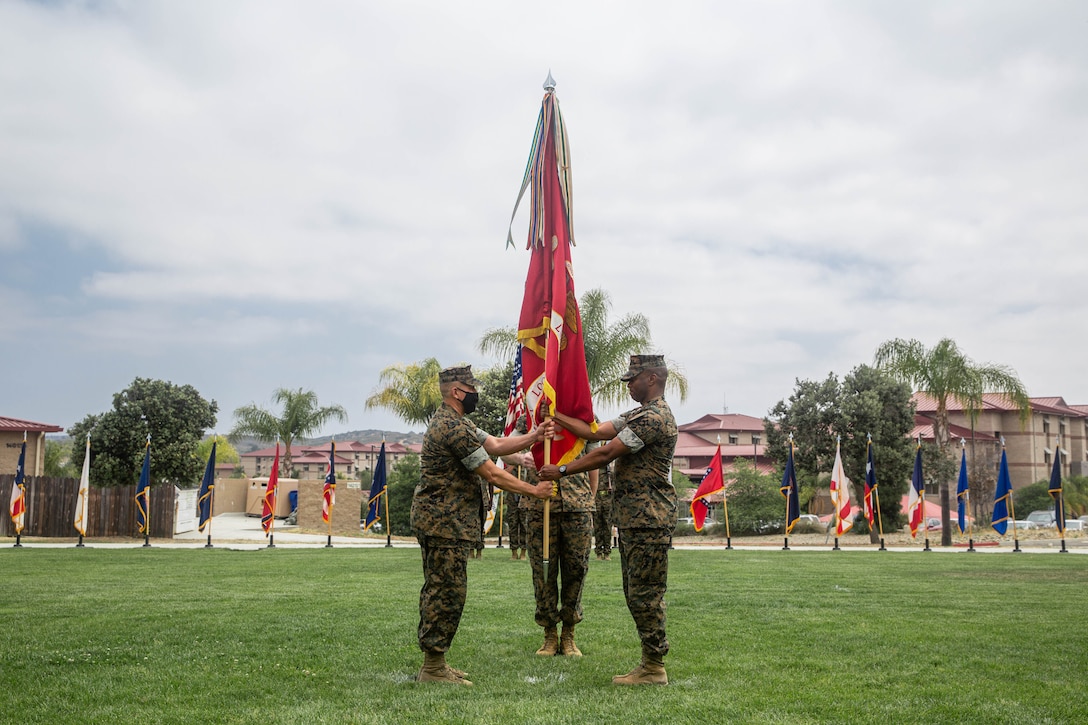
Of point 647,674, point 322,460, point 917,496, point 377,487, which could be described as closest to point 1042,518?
point 917,496

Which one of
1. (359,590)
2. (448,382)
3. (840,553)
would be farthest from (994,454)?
(448,382)

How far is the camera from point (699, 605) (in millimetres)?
11133

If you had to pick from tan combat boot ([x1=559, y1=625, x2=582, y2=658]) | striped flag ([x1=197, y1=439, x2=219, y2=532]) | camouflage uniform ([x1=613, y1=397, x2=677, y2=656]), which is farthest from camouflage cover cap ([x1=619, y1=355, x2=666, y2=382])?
striped flag ([x1=197, y1=439, x2=219, y2=532])

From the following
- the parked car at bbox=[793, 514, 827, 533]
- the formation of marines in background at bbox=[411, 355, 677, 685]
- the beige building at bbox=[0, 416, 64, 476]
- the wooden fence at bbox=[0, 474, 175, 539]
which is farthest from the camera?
the parked car at bbox=[793, 514, 827, 533]

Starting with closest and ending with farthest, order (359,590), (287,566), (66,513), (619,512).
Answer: (619,512) → (359,590) → (287,566) → (66,513)

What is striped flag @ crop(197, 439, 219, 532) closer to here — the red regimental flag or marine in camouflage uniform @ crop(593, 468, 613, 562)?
marine in camouflage uniform @ crop(593, 468, 613, 562)

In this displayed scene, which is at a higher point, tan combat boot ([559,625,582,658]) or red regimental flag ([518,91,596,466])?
red regimental flag ([518,91,596,466])

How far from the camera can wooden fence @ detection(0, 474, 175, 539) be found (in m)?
32.1

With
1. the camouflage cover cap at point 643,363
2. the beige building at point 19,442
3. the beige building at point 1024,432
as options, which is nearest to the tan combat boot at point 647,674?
the camouflage cover cap at point 643,363

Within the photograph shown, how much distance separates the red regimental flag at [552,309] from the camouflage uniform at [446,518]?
38.4 inches

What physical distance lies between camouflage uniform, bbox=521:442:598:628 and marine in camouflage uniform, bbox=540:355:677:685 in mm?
824

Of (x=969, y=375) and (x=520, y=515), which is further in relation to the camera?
(x=969, y=375)

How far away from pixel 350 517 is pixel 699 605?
113 ft

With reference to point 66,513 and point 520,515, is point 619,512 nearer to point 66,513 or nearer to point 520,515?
point 520,515
